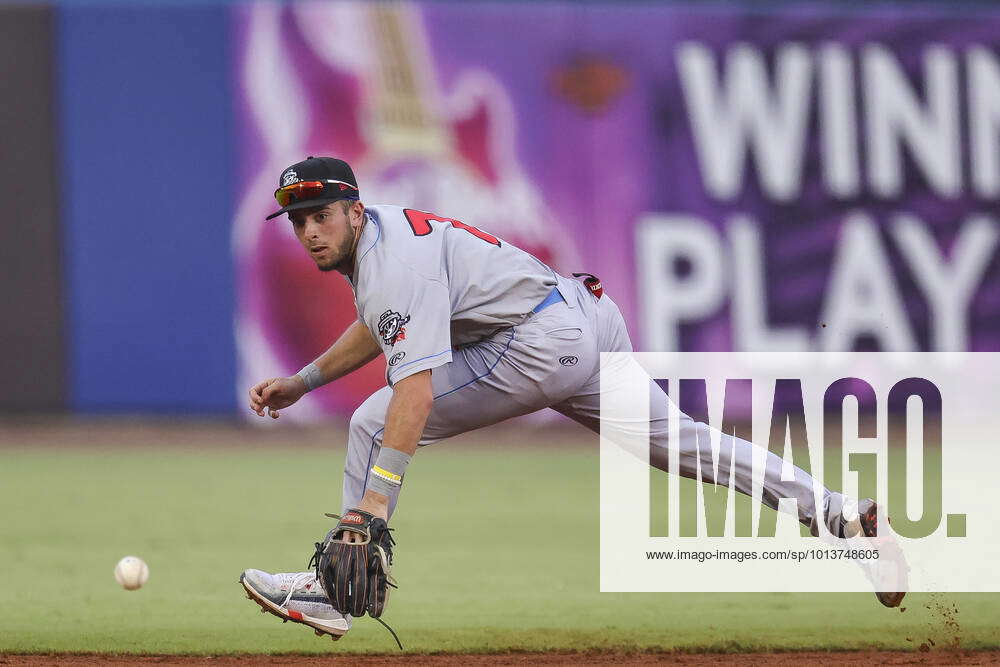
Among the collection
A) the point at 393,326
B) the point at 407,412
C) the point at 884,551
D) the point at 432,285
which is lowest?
the point at 884,551

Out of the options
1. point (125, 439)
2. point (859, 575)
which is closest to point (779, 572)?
point (859, 575)

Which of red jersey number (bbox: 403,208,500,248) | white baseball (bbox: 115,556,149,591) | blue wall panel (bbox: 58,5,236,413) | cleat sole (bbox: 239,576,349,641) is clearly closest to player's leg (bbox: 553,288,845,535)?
red jersey number (bbox: 403,208,500,248)

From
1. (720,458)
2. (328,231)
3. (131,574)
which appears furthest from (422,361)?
(131,574)

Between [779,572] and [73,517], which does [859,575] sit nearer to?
[779,572]

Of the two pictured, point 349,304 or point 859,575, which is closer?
point 859,575

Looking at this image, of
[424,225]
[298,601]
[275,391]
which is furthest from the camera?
[275,391]

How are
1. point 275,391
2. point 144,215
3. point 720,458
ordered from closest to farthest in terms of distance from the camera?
1. point 720,458
2. point 275,391
3. point 144,215

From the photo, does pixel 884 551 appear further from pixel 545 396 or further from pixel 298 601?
pixel 298 601
